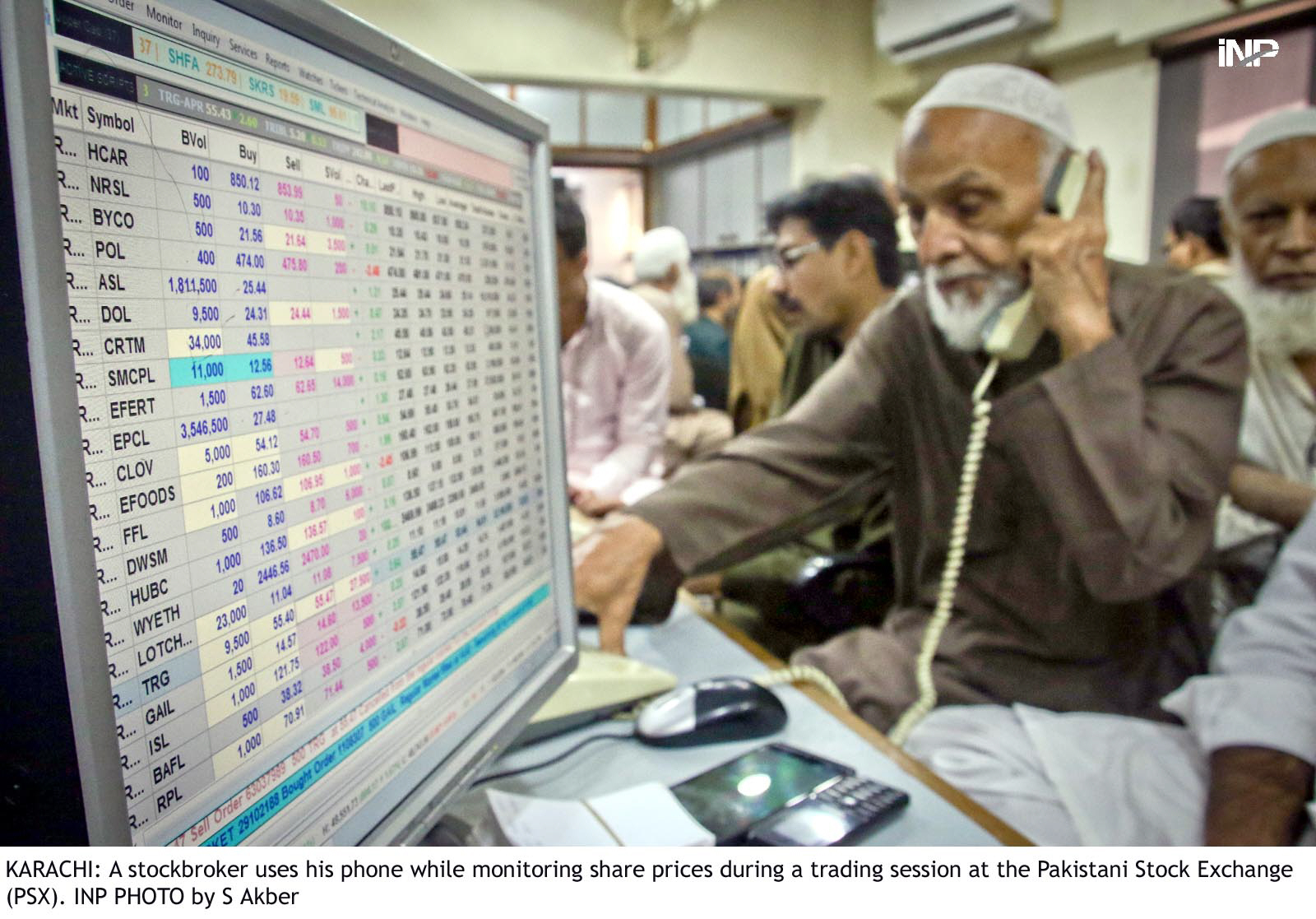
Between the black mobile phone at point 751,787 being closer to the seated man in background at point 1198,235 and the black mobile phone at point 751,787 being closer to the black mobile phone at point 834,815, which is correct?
the black mobile phone at point 834,815

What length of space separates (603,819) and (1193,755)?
60 cm

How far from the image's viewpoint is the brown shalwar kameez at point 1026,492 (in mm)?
932

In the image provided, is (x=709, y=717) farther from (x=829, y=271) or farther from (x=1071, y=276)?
(x=829, y=271)

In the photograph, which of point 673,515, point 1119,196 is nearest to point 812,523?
point 673,515

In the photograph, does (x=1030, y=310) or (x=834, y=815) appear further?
(x=1030, y=310)

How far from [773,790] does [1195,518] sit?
0.61m

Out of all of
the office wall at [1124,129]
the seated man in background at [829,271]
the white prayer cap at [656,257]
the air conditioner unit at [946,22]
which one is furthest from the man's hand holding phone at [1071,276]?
the air conditioner unit at [946,22]

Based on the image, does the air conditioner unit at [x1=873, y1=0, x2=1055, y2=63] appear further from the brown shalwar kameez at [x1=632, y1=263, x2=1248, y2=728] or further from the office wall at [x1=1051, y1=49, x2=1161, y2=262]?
the brown shalwar kameez at [x1=632, y1=263, x2=1248, y2=728]

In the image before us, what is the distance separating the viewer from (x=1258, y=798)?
0.73 metres

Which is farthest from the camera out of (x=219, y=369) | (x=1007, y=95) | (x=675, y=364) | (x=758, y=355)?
(x=675, y=364)

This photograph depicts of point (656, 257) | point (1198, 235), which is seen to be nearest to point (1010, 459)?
point (1198, 235)

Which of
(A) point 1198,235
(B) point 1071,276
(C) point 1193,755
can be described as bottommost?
(C) point 1193,755

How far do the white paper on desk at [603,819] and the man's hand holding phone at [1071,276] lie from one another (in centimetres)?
68

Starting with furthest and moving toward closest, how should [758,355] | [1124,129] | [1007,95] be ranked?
[1124,129] → [758,355] → [1007,95]
